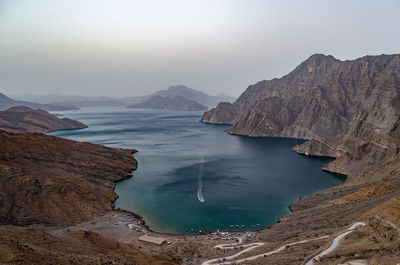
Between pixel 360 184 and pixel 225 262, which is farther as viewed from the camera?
pixel 360 184

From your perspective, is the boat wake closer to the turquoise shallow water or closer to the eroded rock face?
the turquoise shallow water

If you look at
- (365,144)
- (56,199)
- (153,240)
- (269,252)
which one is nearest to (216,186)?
(153,240)

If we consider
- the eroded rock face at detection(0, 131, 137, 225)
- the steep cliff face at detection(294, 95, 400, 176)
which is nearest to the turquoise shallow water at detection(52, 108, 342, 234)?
the eroded rock face at detection(0, 131, 137, 225)

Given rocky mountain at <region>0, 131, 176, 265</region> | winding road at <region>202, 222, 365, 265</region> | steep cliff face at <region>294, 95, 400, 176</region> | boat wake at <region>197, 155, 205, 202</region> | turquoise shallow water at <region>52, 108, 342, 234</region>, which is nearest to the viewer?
rocky mountain at <region>0, 131, 176, 265</region>

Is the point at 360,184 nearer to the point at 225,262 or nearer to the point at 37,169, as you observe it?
the point at 225,262

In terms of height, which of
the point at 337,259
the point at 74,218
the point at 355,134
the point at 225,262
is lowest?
the point at 74,218

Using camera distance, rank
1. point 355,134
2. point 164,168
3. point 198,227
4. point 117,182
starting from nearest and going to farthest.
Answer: point 198,227 < point 117,182 < point 164,168 < point 355,134

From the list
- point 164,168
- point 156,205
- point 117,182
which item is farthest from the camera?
point 164,168

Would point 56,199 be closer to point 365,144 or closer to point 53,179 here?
point 53,179

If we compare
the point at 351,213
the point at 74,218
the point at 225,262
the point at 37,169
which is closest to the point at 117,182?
the point at 37,169
